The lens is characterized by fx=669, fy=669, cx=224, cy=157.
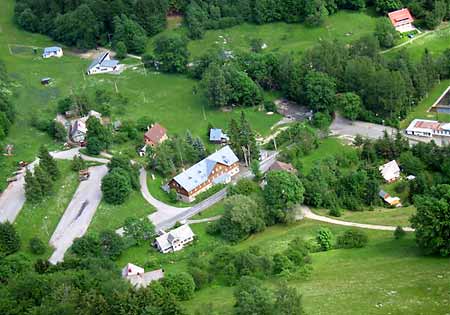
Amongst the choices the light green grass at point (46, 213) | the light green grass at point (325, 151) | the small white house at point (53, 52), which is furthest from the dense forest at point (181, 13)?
the light green grass at point (46, 213)

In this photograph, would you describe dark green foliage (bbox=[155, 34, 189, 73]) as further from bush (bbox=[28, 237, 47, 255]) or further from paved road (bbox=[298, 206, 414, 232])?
bush (bbox=[28, 237, 47, 255])

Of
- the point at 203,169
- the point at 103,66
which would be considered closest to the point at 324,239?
the point at 203,169

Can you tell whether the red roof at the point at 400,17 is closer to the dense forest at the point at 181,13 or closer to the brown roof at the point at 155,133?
the dense forest at the point at 181,13

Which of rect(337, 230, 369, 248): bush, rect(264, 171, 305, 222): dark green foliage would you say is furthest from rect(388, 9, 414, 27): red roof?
rect(337, 230, 369, 248): bush

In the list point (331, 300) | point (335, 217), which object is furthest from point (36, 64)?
point (331, 300)

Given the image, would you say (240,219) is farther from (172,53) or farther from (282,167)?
(172,53)
